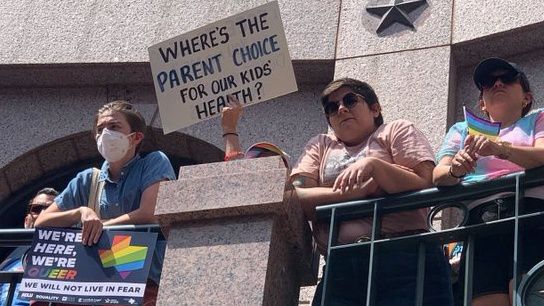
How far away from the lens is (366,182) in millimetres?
6695

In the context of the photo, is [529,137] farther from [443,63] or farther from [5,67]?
[5,67]

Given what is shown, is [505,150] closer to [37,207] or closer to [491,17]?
[491,17]

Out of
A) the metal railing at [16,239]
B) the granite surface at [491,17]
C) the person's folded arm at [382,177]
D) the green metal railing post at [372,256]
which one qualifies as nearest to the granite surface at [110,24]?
the granite surface at [491,17]

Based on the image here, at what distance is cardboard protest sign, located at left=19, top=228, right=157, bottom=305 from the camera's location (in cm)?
689

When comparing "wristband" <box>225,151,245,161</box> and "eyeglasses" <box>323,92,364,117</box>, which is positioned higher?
"eyeglasses" <box>323,92,364,117</box>

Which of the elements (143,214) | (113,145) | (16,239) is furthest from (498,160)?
(16,239)

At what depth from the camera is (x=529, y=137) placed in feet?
22.1

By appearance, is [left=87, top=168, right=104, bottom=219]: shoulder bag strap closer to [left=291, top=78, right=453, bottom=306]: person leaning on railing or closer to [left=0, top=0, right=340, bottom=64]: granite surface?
[left=291, top=78, right=453, bottom=306]: person leaning on railing

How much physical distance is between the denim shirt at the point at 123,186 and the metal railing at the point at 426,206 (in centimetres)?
120

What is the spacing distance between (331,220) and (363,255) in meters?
0.24

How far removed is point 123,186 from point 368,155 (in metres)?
1.44

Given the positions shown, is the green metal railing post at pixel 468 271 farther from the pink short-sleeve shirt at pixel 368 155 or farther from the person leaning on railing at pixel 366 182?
the pink short-sleeve shirt at pixel 368 155

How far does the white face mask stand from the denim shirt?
69 mm

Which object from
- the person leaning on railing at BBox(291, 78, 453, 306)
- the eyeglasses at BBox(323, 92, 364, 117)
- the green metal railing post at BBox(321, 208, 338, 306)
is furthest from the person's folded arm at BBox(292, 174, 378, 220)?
the eyeglasses at BBox(323, 92, 364, 117)
